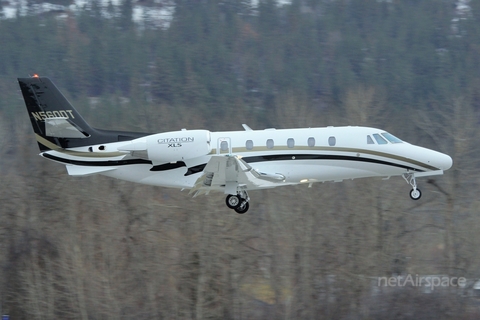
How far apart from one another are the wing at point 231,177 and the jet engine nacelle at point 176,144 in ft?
2.89

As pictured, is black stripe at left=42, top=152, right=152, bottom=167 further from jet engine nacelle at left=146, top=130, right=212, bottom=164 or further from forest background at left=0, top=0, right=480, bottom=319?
forest background at left=0, top=0, right=480, bottom=319

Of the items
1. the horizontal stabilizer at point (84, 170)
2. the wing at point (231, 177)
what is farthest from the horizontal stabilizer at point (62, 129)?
the wing at point (231, 177)

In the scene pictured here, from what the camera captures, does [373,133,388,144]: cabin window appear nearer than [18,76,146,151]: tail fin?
No

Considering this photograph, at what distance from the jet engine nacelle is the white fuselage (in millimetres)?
36

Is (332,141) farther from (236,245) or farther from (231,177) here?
(236,245)

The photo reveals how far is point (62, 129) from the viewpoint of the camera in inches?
956

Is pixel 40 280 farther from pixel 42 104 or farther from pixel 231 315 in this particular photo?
pixel 42 104

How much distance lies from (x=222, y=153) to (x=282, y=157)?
5.85ft

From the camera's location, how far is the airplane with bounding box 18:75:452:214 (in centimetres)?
2322

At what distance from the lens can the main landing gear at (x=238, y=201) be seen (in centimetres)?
2362

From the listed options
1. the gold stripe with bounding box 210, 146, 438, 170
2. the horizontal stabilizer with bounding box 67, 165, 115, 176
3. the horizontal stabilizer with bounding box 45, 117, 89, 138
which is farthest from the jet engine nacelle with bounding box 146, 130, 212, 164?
the horizontal stabilizer with bounding box 45, 117, 89, 138

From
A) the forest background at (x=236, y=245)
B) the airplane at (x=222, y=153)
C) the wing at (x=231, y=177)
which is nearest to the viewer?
the wing at (x=231, y=177)

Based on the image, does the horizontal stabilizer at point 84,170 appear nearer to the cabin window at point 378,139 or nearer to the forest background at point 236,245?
the forest background at point 236,245

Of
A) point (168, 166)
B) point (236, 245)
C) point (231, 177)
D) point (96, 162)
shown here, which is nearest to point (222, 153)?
point (231, 177)
